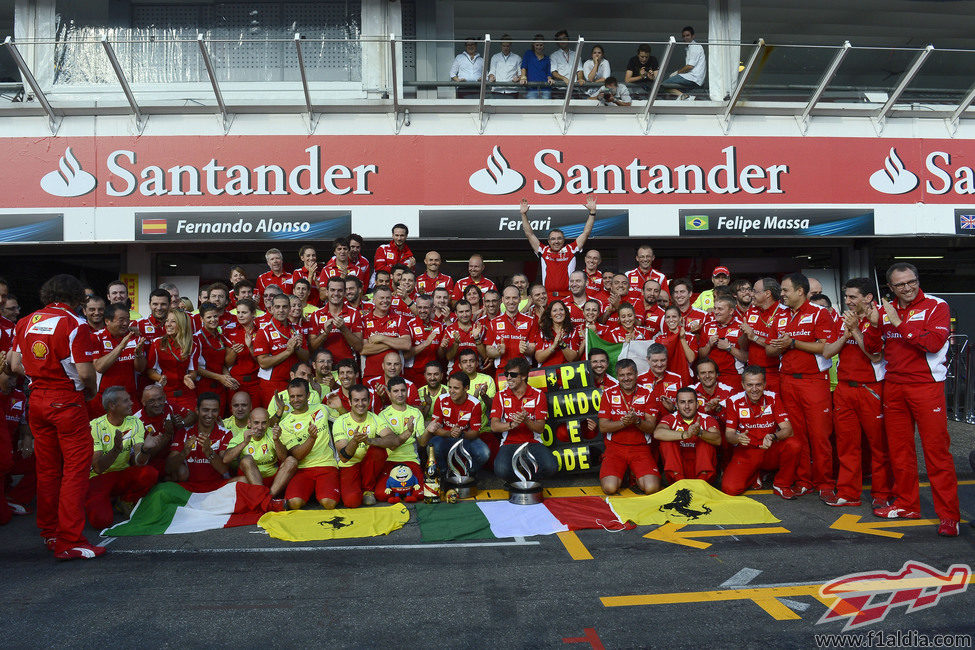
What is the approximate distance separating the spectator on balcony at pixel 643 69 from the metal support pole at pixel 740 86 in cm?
138

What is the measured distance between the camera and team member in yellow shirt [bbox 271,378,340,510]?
268 inches

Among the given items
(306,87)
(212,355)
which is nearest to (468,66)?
(306,87)

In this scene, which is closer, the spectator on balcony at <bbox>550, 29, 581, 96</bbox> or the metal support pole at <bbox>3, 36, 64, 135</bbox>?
the metal support pole at <bbox>3, 36, 64, 135</bbox>

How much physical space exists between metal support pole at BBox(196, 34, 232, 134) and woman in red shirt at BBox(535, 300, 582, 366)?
6696 millimetres

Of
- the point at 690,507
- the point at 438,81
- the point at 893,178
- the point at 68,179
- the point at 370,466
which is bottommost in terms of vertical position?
the point at 690,507

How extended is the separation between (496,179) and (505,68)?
2.03m

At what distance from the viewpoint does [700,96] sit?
497 inches

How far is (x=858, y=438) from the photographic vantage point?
6.91 metres

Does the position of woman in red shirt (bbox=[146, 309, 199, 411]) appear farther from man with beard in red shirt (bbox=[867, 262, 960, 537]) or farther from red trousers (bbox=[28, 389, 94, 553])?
man with beard in red shirt (bbox=[867, 262, 960, 537])

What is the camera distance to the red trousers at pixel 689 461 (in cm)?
731

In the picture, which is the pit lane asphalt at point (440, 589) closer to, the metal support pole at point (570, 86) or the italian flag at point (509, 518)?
the italian flag at point (509, 518)

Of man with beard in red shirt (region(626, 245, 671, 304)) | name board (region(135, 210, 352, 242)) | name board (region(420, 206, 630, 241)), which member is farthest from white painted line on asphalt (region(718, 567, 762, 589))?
name board (region(135, 210, 352, 242))

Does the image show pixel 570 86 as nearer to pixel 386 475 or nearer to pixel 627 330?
pixel 627 330

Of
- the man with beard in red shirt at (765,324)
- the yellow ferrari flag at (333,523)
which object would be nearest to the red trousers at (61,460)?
the yellow ferrari flag at (333,523)
